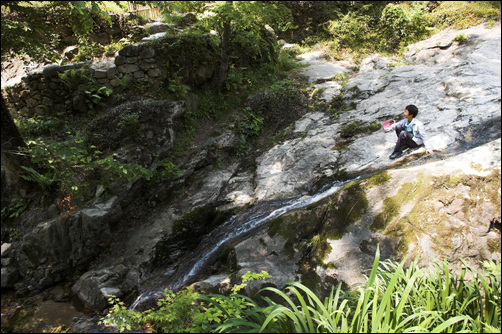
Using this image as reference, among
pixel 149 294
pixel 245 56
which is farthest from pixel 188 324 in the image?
pixel 245 56

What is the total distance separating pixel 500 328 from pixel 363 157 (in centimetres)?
415

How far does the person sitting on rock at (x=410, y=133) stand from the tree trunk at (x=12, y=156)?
7.23 m

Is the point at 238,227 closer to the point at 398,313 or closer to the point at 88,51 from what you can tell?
the point at 398,313

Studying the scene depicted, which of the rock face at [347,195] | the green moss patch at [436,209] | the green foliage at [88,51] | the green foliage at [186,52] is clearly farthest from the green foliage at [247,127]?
the green foliage at [88,51]

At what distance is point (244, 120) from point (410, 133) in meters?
4.80

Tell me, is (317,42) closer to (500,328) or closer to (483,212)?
(483,212)

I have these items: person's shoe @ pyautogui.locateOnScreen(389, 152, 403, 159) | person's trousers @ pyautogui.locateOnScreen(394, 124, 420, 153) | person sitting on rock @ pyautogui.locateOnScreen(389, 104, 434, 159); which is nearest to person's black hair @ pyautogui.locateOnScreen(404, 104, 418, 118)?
person sitting on rock @ pyautogui.locateOnScreen(389, 104, 434, 159)

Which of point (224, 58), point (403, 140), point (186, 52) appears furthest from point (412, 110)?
point (186, 52)

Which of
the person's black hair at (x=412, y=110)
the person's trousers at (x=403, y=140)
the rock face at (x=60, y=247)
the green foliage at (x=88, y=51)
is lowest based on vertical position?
the rock face at (x=60, y=247)

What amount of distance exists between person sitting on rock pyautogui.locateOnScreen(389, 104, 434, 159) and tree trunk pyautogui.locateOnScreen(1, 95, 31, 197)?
23.7 ft

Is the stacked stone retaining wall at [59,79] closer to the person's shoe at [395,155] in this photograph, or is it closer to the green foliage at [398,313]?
the person's shoe at [395,155]

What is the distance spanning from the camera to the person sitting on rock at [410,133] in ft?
17.3

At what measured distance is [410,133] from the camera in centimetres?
541

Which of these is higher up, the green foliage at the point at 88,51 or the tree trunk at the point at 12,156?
the green foliage at the point at 88,51
